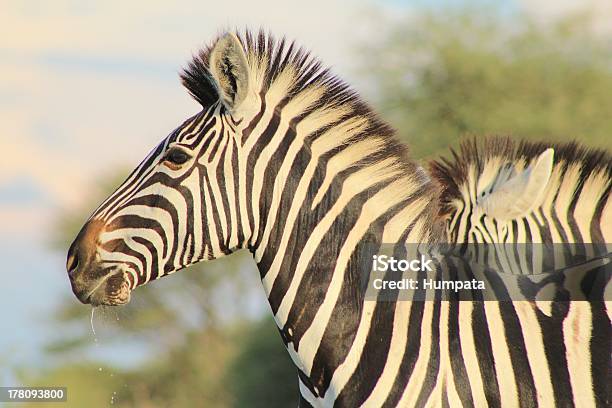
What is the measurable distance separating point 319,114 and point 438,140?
1517 centimetres

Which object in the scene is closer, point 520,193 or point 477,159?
point 520,193

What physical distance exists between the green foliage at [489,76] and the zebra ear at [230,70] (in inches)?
601

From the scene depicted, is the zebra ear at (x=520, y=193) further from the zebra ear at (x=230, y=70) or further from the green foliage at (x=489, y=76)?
the green foliage at (x=489, y=76)

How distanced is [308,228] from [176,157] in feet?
2.44

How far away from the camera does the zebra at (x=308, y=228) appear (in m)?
4.41

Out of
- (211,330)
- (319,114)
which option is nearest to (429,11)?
(211,330)


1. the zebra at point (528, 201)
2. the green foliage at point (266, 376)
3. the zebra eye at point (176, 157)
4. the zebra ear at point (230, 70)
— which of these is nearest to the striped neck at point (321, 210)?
the zebra ear at point (230, 70)

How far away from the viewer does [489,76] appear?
72.2 feet

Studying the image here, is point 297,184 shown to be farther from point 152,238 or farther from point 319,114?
point 152,238

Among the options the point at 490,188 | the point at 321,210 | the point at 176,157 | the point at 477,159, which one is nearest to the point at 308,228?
the point at 321,210

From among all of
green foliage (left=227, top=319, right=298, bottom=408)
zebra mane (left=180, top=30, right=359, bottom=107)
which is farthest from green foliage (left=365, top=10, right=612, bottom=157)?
zebra mane (left=180, top=30, right=359, bottom=107)

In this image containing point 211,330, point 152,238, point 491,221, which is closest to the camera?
point 152,238

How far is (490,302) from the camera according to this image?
448cm

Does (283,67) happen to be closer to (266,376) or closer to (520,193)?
(520,193)
